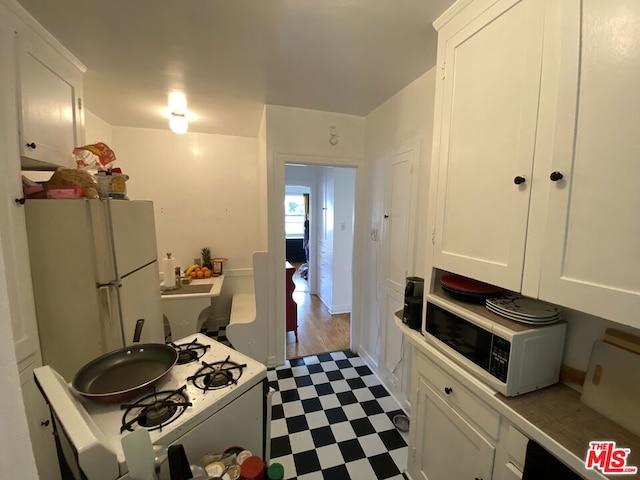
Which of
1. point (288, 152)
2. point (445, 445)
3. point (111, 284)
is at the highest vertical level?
point (288, 152)

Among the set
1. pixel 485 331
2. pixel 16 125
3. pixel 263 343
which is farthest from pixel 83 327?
pixel 485 331

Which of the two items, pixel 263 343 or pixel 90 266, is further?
pixel 263 343

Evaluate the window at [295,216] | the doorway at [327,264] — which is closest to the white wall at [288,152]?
the doorway at [327,264]

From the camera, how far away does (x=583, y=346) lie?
100cm

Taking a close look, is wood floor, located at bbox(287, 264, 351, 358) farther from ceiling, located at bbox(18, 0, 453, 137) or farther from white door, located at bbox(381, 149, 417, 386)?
ceiling, located at bbox(18, 0, 453, 137)

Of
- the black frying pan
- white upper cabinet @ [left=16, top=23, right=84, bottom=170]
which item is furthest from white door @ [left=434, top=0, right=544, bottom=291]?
white upper cabinet @ [left=16, top=23, right=84, bottom=170]

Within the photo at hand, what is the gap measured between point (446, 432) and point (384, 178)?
1.75 m

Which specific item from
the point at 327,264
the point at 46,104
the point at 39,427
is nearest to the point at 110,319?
the point at 39,427

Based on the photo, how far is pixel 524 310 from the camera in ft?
3.36

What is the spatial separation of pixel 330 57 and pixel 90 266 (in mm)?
1737

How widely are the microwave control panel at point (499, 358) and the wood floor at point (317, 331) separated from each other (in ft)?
6.98

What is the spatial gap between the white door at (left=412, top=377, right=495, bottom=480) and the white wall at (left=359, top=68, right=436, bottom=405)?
2.00 feet

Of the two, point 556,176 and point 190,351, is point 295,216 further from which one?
point 556,176

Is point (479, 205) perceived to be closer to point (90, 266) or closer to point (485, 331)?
point (485, 331)
